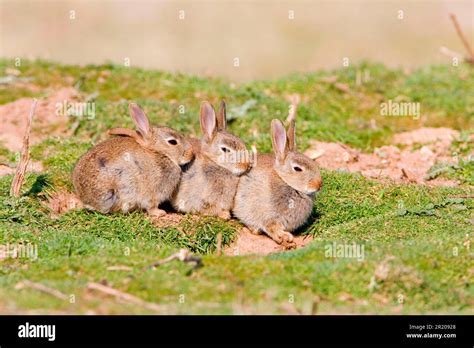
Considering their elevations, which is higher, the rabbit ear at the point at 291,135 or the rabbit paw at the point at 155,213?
the rabbit ear at the point at 291,135

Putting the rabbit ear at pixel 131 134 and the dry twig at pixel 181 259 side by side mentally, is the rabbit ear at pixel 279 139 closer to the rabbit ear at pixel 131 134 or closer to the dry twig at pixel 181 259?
the rabbit ear at pixel 131 134

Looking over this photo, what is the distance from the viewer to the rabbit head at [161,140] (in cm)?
948

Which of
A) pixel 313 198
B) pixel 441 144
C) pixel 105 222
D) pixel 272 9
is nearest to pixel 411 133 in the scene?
pixel 441 144

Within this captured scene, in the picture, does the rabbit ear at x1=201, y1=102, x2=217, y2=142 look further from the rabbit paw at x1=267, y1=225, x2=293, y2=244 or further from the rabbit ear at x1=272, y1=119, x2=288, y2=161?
the rabbit paw at x1=267, y1=225, x2=293, y2=244

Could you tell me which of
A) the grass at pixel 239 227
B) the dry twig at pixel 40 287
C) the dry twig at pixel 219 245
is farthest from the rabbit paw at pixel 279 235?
the dry twig at pixel 40 287

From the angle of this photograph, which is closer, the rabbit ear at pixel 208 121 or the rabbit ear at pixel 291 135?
the rabbit ear at pixel 291 135

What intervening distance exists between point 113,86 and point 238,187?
5.01 m

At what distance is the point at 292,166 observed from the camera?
30.9 ft

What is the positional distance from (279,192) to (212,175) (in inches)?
29.6

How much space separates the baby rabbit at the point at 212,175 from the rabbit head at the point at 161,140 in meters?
0.20

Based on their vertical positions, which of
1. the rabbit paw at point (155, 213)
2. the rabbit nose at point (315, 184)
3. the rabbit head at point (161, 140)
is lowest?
the rabbit paw at point (155, 213)

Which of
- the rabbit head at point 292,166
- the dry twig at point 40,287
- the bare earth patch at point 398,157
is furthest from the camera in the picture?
the bare earth patch at point 398,157

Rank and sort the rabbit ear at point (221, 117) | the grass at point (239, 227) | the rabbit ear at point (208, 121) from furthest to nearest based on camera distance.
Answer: the rabbit ear at point (221, 117)
the rabbit ear at point (208, 121)
the grass at point (239, 227)

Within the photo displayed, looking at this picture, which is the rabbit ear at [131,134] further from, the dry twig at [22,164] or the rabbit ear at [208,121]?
the dry twig at [22,164]
